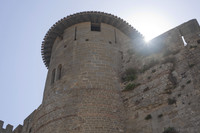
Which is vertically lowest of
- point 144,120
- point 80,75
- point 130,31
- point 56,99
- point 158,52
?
point 144,120

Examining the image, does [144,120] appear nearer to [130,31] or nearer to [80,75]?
[80,75]

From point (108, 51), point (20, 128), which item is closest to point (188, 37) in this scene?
point (108, 51)

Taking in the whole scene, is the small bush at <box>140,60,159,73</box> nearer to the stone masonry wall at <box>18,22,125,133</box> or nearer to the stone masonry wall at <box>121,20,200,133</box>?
the stone masonry wall at <box>121,20,200,133</box>

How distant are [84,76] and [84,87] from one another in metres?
0.64

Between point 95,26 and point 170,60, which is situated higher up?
point 95,26

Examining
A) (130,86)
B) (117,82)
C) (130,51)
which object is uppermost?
(130,51)

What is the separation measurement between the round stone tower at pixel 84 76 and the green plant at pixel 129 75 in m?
0.38

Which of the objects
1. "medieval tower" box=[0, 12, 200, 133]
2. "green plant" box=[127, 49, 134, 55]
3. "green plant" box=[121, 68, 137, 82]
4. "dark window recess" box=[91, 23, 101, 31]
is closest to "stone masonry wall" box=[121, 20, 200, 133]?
"medieval tower" box=[0, 12, 200, 133]

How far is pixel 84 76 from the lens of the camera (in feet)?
39.6

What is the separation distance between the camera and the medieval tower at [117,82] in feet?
33.2

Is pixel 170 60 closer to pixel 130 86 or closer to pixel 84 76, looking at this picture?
pixel 130 86

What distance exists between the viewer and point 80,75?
1214cm

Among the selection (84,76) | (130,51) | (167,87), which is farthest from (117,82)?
(167,87)

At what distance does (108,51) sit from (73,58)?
190 centimetres
